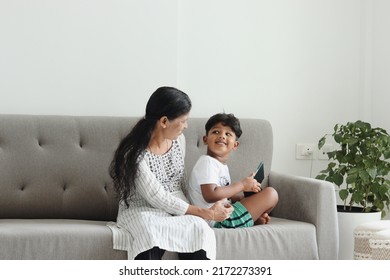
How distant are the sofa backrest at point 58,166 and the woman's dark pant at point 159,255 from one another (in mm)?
671

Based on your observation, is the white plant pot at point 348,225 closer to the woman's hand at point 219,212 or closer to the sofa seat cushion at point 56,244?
the woman's hand at point 219,212

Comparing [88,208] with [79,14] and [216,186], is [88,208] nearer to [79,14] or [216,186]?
[216,186]

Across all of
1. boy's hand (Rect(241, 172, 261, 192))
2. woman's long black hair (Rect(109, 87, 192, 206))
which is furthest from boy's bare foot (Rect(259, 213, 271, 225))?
woman's long black hair (Rect(109, 87, 192, 206))

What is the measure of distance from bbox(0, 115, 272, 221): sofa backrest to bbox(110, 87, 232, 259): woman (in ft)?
0.78

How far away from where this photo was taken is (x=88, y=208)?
3.63 metres

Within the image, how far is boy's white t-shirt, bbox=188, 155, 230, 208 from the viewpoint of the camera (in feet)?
11.0

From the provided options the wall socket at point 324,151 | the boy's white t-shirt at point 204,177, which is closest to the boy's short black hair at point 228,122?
the boy's white t-shirt at point 204,177

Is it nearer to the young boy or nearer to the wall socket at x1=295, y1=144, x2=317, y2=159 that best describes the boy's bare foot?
the young boy

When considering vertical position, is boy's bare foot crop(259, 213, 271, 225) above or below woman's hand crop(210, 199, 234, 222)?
below

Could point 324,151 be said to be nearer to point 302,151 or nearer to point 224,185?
point 302,151

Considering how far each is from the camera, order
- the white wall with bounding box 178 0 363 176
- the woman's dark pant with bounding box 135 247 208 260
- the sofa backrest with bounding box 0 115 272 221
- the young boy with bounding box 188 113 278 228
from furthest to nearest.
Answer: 1. the white wall with bounding box 178 0 363 176
2. the sofa backrest with bounding box 0 115 272 221
3. the young boy with bounding box 188 113 278 228
4. the woman's dark pant with bounding box 135 247 208 260

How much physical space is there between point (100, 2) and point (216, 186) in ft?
4.04

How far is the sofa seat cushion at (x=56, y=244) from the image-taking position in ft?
9.93
